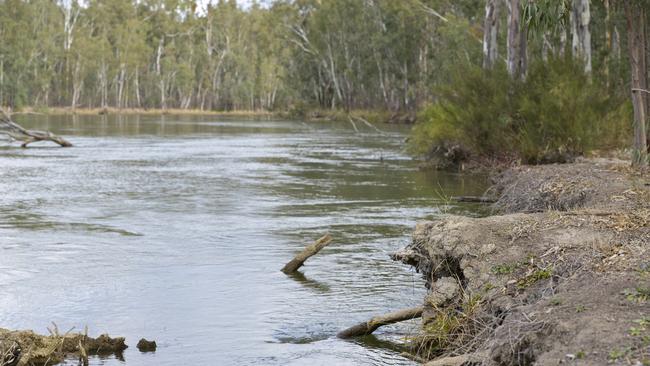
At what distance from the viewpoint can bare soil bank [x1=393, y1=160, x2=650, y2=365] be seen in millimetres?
6082

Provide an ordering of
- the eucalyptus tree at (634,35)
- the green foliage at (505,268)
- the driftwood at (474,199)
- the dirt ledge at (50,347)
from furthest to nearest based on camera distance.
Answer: the driftwood at (474,199) < the eucalyptus tree at (634,35) < the green foliage at (505,268) < the dirt ledge at (50,347)

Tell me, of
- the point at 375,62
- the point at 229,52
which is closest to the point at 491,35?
the point at 375,62

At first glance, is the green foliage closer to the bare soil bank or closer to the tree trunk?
the bare soil bank

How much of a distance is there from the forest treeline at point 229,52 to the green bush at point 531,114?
2853 centimetres

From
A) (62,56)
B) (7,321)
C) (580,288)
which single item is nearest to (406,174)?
(7,321)

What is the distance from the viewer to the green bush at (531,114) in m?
22.5

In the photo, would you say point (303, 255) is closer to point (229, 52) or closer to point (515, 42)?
point (515, 42)

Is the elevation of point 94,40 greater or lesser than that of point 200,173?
greater

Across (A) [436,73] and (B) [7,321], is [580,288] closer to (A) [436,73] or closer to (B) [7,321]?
(B) [7,321]

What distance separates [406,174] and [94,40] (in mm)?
79814

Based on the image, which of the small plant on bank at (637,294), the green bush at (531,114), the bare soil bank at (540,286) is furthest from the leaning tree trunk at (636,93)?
the small plant on bank at (637,294)

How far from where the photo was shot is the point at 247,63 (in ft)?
385

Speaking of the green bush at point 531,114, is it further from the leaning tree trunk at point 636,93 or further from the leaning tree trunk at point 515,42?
the leaning tree trunk at point 636,93

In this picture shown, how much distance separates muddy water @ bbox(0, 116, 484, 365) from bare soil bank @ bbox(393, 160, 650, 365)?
70 cm
